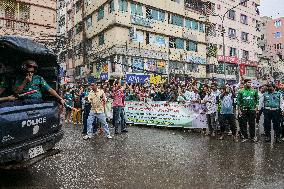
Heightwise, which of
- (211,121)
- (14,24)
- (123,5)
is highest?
(123,5)

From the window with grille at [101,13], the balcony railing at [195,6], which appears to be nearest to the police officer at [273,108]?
the window with grille at [101,13]

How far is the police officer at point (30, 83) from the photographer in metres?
5.81

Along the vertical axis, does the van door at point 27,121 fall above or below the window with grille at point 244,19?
below

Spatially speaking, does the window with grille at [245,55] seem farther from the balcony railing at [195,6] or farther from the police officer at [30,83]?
the police officer at [30,83]

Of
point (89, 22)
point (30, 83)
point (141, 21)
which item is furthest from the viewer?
point (89, 22)

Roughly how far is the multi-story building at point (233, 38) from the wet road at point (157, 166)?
3373 centimetres

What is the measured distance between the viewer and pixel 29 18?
1011 inches

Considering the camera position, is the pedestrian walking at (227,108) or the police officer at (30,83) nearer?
the police officer at (30,83)

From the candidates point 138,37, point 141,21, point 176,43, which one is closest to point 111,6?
point 141,21

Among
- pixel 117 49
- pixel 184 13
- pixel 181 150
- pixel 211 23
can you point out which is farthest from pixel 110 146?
pixel 211 23

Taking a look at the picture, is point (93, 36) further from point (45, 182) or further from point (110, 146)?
point (45, 182)

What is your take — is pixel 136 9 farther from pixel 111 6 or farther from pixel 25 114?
pixel 25 114

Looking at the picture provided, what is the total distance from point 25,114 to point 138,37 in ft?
99.4

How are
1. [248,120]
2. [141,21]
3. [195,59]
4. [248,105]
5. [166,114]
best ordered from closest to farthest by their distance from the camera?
[248,105], [248,120], [166,114], [141,21], [195,59]
